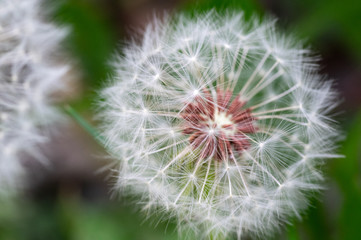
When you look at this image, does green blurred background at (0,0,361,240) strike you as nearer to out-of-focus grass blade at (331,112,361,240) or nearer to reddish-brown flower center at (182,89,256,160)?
out-of-focus grass blade at (331,112,361,240)

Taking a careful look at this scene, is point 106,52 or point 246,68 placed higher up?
point 106,52

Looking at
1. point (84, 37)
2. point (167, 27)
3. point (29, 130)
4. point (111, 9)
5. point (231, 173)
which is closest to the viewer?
point (231, 173)

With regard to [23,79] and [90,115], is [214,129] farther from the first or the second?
[90,115]

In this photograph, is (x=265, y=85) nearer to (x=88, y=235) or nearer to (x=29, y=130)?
(x=29, y=130)

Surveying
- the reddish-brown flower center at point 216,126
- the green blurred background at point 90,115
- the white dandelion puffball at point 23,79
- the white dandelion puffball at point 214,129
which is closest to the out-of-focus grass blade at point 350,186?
the green blurred background at point 90,115

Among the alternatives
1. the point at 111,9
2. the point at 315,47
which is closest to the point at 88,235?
the point at 111,9

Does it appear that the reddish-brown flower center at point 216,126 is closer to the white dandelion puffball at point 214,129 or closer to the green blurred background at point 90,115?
the white dandelion puffball at point 214,129

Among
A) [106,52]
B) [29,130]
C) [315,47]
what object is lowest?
[29,130]

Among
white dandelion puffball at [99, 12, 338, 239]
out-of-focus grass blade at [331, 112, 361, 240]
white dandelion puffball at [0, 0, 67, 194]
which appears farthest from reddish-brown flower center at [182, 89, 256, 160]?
white dandelion puffball at [0, 0, 67, 194]
